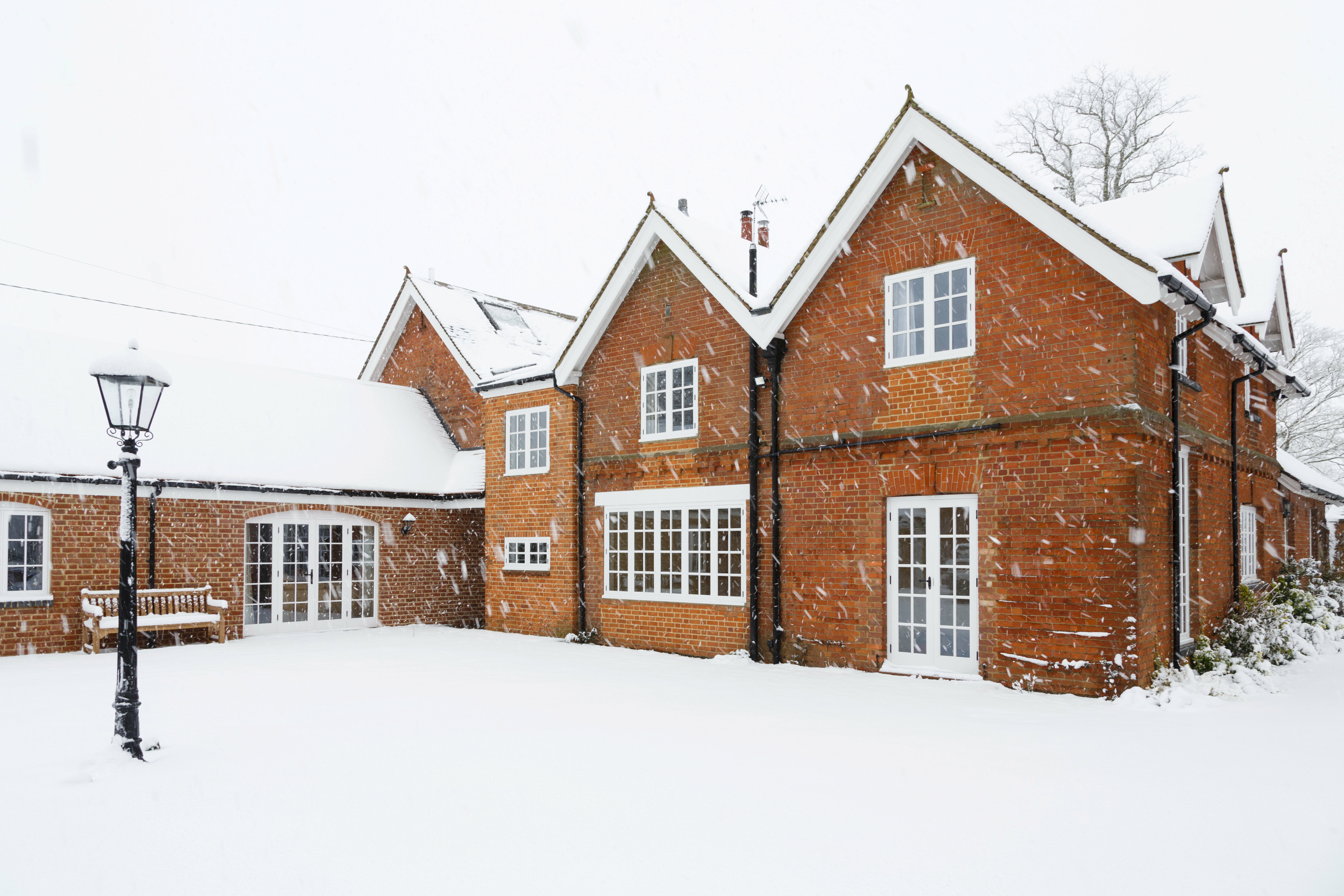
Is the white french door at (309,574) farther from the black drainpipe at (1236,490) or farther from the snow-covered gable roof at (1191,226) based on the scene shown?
the black drainpipe at (1236,490)

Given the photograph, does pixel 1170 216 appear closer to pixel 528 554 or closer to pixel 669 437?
pixel 669 437

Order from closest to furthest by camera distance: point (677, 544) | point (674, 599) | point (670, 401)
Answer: point (674, 599)
point (677, 544)
point (670, 401)

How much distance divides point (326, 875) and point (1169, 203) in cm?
1209

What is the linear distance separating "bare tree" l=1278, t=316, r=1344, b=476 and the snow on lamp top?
1290 inches

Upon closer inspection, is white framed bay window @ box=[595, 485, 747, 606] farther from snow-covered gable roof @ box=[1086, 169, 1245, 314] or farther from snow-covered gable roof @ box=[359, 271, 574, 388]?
snow-covered gable roof @ box=[1086, 169, 1245, 314]

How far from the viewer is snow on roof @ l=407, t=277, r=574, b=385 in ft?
66.1

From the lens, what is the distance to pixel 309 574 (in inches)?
653

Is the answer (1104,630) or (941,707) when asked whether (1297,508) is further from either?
(941,707)

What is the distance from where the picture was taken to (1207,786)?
620 cm

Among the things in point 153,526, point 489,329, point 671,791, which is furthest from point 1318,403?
point 153,526

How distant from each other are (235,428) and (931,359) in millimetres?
12706

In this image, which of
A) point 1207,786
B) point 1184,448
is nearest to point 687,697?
point 1207,786

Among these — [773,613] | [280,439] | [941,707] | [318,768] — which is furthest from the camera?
[280,439]

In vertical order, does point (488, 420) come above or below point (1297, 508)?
above
